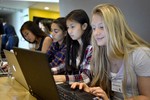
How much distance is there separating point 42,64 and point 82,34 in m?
0.94

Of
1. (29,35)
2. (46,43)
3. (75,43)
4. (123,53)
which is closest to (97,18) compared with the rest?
(123,53)

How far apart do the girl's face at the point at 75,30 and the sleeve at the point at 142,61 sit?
22.7 inches

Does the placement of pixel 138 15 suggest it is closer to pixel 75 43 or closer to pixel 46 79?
pixel 75 43

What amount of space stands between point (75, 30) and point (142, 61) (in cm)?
65

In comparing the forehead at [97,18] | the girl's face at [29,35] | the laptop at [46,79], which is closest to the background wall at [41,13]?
the girl's face at [29,35]

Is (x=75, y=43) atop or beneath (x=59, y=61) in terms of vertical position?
atop

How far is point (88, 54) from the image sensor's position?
1460mm

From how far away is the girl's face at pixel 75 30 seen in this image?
1.54 m

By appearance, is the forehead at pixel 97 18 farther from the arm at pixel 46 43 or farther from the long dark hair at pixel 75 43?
the arm at pixel 46 43

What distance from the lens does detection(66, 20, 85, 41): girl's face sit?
154 cm

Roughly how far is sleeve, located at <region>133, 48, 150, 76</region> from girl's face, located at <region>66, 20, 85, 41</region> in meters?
0.58

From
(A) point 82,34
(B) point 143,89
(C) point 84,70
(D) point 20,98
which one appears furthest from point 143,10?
(D) point 20,98

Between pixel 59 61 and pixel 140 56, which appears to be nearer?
pixel 140 56

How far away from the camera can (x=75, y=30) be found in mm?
1555
